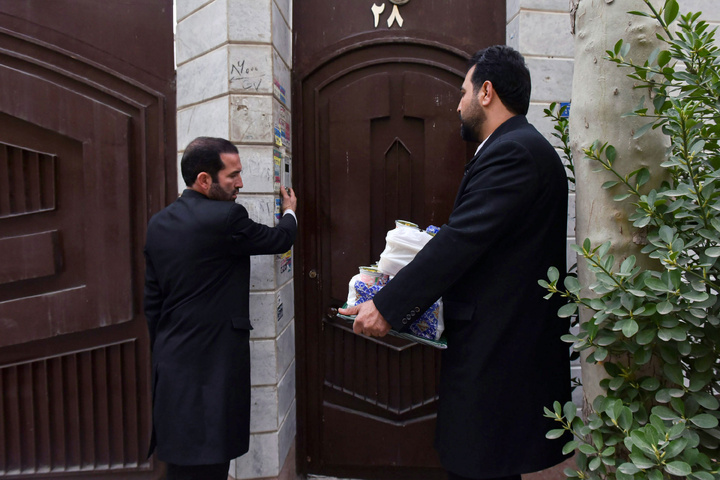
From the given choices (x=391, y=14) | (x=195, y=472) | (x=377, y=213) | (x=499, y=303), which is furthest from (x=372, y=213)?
(x=195, y=472)

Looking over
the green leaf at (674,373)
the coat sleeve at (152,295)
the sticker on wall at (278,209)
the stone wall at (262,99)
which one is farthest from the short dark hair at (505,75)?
the coat sleeve at (152,295)

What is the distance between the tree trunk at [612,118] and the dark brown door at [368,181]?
1.62m

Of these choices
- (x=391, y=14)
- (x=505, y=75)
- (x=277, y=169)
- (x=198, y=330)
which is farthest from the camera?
(x=391, y=14)

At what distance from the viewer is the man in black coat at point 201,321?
2174mm

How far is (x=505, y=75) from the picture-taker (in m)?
1.79

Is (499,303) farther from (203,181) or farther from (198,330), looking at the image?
(203,181)

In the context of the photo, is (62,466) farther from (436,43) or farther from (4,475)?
(436,43)

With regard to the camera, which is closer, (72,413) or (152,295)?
(152,295)

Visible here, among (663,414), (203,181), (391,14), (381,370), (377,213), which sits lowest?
(381,370)

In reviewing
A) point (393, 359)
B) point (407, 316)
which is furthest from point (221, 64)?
point (393, 359)

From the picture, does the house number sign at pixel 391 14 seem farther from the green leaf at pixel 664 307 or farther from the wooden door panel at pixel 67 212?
the green leaf at pixel 664 307

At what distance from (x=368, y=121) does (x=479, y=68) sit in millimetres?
1348

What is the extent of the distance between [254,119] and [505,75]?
1.45 m

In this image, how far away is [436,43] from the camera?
10.1 feet
